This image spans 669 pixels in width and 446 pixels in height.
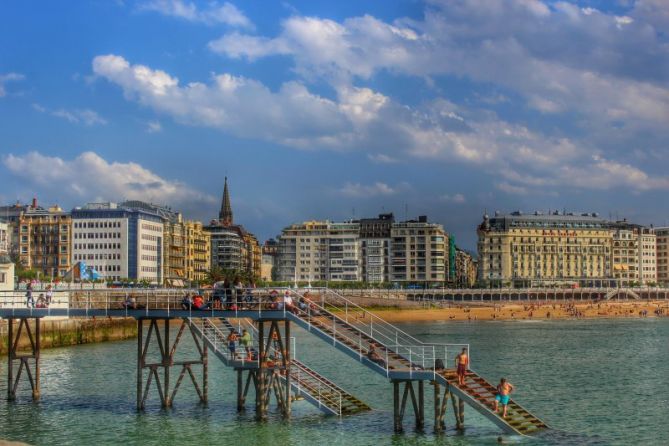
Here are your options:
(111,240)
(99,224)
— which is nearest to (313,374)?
(111,240)

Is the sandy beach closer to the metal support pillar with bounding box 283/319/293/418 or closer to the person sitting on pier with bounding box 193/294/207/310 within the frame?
the person sitting on pier with bounding box 193/294/207/310

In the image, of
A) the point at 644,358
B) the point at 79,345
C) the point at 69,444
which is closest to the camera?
the point at 69,444

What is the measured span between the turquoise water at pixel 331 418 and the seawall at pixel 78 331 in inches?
85.9

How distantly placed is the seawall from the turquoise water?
2.18 meters

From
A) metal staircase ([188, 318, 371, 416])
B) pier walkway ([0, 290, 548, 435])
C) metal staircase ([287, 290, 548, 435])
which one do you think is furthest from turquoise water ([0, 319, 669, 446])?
metal staircase ([287, 290, 548, 435])

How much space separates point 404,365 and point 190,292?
1124 cm

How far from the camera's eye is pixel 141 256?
197 meters

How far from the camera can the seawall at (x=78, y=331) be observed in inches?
3265

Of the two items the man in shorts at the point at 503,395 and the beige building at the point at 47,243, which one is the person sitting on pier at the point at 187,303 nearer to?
the man in shorts at the point at 503,395

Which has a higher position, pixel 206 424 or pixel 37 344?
pixel 37 344

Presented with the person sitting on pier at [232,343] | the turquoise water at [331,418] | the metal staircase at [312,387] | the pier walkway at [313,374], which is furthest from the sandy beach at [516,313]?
the pier walkway at [313,374]

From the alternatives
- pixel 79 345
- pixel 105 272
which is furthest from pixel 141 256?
pixel 79 345

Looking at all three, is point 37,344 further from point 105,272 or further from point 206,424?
point 105,272

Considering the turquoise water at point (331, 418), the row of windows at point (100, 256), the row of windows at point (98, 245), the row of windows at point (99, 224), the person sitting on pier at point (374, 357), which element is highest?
the row of windows at point (99, 224)
